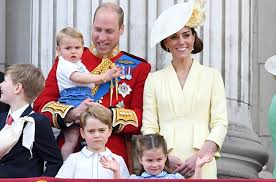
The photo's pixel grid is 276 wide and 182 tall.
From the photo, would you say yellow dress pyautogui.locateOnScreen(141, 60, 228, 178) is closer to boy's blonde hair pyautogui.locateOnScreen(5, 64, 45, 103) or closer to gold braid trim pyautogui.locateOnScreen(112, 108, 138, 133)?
gold braid trim pyautogui.locateOnScreen(112, 108, 138, 133)

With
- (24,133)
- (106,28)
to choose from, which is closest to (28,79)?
(24,133)

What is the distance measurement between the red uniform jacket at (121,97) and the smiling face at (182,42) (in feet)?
1.10

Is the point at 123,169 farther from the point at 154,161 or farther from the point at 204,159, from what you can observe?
the point at 204,159

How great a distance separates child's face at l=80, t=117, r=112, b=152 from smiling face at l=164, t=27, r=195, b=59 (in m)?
0.69

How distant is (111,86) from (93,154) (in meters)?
0.62

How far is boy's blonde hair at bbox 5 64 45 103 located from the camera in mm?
7648

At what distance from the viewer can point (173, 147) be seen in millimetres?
7734

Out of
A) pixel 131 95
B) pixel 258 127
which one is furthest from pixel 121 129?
pixel 258 127

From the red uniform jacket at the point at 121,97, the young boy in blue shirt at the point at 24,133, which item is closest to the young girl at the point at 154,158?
the red uniform jacket at the point at 121,97

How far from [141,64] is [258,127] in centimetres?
286

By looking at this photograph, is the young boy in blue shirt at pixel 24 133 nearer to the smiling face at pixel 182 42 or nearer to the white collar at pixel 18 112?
the white collar at pixel 18 112

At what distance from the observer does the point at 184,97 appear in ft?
25.8

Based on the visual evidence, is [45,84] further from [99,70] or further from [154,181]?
[154,181]

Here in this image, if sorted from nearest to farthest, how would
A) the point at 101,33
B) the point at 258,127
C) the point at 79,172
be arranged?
the point at 79,172, the point at 101,33, the point at 258,127
